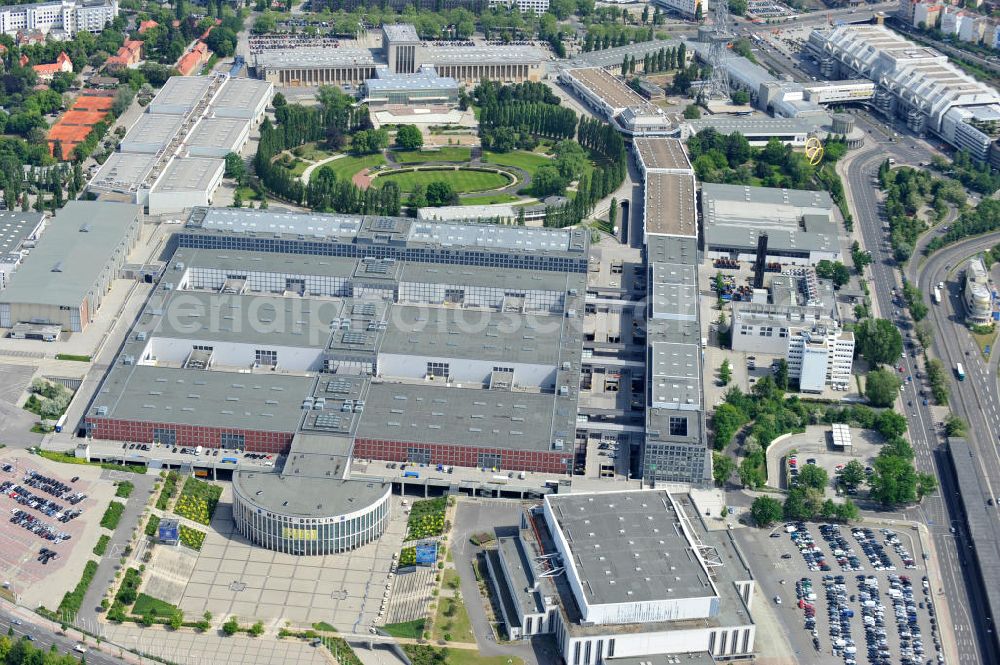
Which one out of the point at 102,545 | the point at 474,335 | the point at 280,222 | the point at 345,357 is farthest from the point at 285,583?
the point at 280,222

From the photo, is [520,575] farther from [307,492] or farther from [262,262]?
[262,262]

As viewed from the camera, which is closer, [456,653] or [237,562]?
[456,653]

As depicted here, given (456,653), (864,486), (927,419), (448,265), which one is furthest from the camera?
(448,265)

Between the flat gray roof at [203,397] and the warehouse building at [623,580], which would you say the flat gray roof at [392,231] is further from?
the warehouse building at [623,580]

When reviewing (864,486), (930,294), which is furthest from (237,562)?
(930,294)

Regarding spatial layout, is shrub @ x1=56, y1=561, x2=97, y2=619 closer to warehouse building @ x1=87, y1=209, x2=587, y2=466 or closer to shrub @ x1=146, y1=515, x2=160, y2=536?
shrub @ x1=146, y1=515, x2=160, y2=536

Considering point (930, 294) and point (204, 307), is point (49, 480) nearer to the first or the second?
point (204, 307)

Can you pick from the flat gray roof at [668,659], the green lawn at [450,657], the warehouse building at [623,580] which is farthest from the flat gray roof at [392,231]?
the flat gray roof at [668,659]

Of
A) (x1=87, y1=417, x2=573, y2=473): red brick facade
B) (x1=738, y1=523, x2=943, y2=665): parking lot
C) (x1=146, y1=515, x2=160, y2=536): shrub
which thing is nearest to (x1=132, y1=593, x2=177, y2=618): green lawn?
(x1=146, y1=515, x2=160, y2=536): shrub
